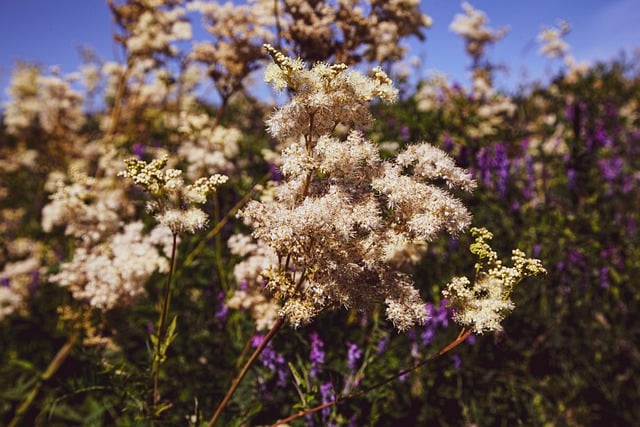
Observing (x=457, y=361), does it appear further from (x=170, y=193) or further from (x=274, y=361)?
(x=170, y=193)

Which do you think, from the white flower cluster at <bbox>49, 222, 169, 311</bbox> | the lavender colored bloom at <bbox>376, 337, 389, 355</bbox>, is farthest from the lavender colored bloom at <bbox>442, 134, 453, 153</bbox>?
the white flower cluster at <bbox>49, 222, 169, 311</bbox>

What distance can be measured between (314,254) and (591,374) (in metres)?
3.43

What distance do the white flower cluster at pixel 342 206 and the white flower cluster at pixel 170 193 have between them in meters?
0.20

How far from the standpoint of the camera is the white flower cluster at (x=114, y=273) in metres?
2.76

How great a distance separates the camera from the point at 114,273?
9.03 feet

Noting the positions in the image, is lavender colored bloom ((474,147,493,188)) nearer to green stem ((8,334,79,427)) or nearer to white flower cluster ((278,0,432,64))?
white flower cluster ((278,0,432,64))

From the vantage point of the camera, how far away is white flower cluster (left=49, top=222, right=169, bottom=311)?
276cm

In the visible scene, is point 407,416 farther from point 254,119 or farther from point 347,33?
point 254,119

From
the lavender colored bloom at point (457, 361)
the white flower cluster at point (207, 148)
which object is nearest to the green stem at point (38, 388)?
the white flower cluster at point (207, 148)

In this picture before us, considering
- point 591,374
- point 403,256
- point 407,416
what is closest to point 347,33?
point 403,256

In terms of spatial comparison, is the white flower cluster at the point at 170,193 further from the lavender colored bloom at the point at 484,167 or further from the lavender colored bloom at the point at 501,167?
the lavender colored bloom at the point at 501,167

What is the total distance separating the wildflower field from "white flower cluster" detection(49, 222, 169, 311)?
0.05 ft

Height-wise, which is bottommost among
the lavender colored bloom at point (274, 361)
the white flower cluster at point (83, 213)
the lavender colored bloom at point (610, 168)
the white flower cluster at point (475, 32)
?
the lavender colored bloom at point (274, 361)

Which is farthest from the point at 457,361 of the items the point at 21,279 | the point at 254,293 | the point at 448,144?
the point at 21,279
